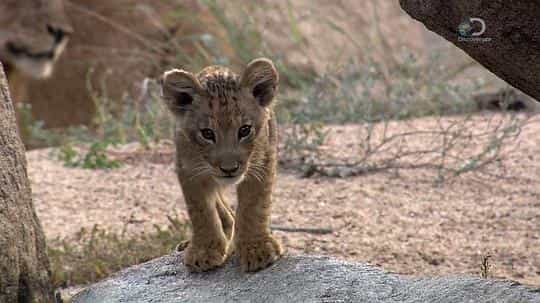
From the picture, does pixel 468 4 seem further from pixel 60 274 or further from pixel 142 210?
pixel 142 210

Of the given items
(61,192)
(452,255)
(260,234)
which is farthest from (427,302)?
(61,192)

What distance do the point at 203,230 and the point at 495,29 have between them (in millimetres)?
1764

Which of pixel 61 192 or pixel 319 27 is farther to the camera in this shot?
pixel 319 27

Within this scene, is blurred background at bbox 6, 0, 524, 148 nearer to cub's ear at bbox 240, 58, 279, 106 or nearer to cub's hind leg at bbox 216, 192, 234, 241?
cub's hind leg at bbox 216, 192, 234, 241

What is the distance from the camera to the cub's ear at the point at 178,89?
176 inches

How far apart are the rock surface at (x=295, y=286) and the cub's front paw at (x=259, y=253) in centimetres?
4

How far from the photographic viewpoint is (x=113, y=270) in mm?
5859

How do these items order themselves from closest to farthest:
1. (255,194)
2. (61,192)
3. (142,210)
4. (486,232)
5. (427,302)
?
(427,302) → (255,194) → (486,232) → (142,210) → (61,192)

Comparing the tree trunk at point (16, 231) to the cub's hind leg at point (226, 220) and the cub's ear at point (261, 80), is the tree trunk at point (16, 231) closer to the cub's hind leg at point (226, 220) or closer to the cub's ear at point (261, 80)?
the cub's hind leg at point (226, 220)

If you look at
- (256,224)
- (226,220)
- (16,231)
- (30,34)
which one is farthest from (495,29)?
(30,34)

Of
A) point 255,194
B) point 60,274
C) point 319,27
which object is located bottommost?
point 60,274

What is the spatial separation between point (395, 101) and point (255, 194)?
412 centimetres

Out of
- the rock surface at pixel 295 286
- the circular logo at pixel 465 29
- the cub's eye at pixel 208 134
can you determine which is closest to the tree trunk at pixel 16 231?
the rock surface at pixel 295 286

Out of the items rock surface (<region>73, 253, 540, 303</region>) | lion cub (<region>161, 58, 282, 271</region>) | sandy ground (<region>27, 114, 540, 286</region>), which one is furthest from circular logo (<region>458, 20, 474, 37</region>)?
sandy ground (<region>27, 114, 540, 286</region>)
